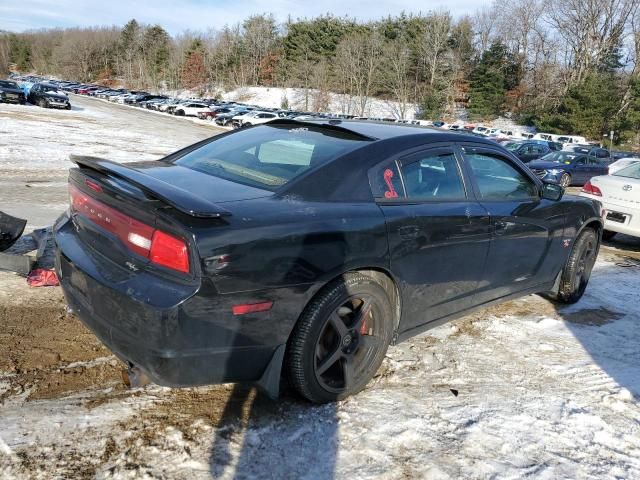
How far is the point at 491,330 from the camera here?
166 inches

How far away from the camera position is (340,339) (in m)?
2.87

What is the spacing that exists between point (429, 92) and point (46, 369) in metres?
66.7

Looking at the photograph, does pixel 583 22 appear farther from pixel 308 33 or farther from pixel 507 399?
pixel 507 399

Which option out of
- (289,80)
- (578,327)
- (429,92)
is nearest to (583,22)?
(429,92)

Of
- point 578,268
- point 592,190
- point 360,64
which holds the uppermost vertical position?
point 360,64

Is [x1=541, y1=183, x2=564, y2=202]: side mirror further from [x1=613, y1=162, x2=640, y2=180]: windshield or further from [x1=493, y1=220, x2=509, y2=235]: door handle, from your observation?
[x1=613, y1=162, x2=640, y2=180]: windshield

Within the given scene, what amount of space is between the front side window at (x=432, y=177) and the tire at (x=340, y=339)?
28.3 inches

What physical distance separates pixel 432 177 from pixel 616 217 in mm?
5502

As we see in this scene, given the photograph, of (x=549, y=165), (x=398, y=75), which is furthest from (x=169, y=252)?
(x=398, y=75)

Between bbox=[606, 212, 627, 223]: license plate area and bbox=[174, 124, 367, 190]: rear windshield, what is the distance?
5851mm

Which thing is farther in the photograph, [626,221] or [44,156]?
[44,156]

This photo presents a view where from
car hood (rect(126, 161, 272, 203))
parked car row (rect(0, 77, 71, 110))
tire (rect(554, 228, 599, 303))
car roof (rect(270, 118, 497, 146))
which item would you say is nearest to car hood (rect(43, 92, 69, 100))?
parked car row (rect(0, 77, 71, 110))

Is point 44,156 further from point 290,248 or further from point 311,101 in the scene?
point 311,101

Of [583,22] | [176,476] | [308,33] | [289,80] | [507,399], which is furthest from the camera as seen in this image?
[308,33]
